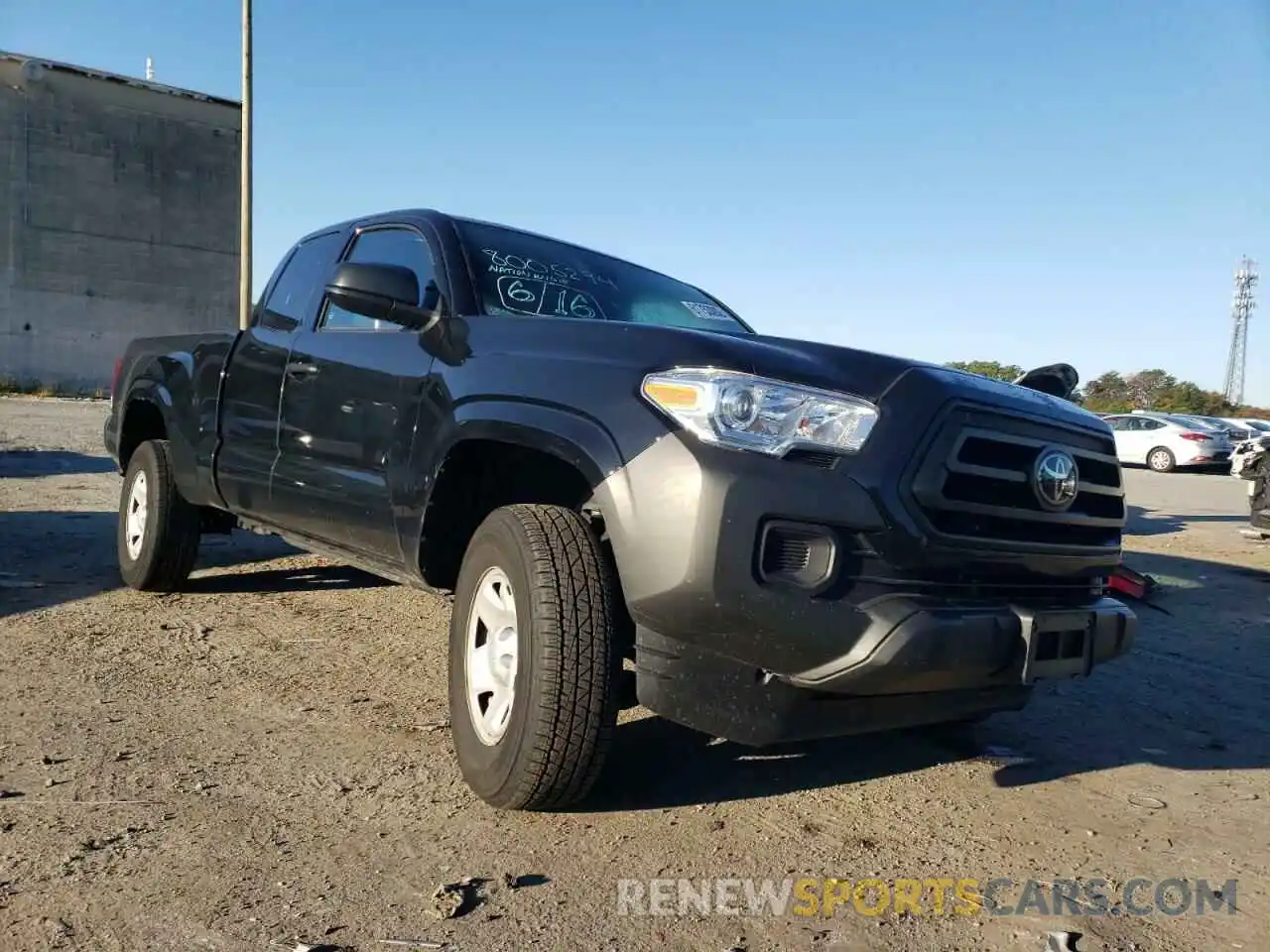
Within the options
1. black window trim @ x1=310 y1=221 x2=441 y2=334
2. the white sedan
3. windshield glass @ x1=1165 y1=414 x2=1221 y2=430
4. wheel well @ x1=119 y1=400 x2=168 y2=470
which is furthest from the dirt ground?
windshield glass @ x1=1165 y1=414 x2=1221 y2=430

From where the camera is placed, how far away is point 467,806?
2715 mm

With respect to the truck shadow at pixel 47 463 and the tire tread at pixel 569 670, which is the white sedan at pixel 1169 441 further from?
the tire tread at pixel 569 670

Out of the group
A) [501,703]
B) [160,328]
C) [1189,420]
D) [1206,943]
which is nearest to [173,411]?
[501,703]

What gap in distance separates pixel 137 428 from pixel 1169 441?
24.8 metres

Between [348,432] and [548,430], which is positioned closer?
[548,430]

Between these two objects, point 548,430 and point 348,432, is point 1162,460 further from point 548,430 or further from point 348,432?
point 548,430

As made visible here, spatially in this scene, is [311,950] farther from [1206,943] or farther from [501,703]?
[1206,943]

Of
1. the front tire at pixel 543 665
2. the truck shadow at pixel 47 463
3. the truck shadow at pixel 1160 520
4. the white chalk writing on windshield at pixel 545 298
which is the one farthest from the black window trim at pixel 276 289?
→ the truck shadow at pixel 1160 520

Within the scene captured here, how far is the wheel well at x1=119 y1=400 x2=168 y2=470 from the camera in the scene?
18.3 feet

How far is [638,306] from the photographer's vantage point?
386 centimetres

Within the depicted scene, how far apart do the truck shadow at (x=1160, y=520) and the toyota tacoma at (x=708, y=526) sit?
769 centimetres

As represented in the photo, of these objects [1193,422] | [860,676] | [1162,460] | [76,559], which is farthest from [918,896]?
[1193,422]

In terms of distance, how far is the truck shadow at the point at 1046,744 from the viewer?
9.89 feet

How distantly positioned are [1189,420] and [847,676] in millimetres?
26952
